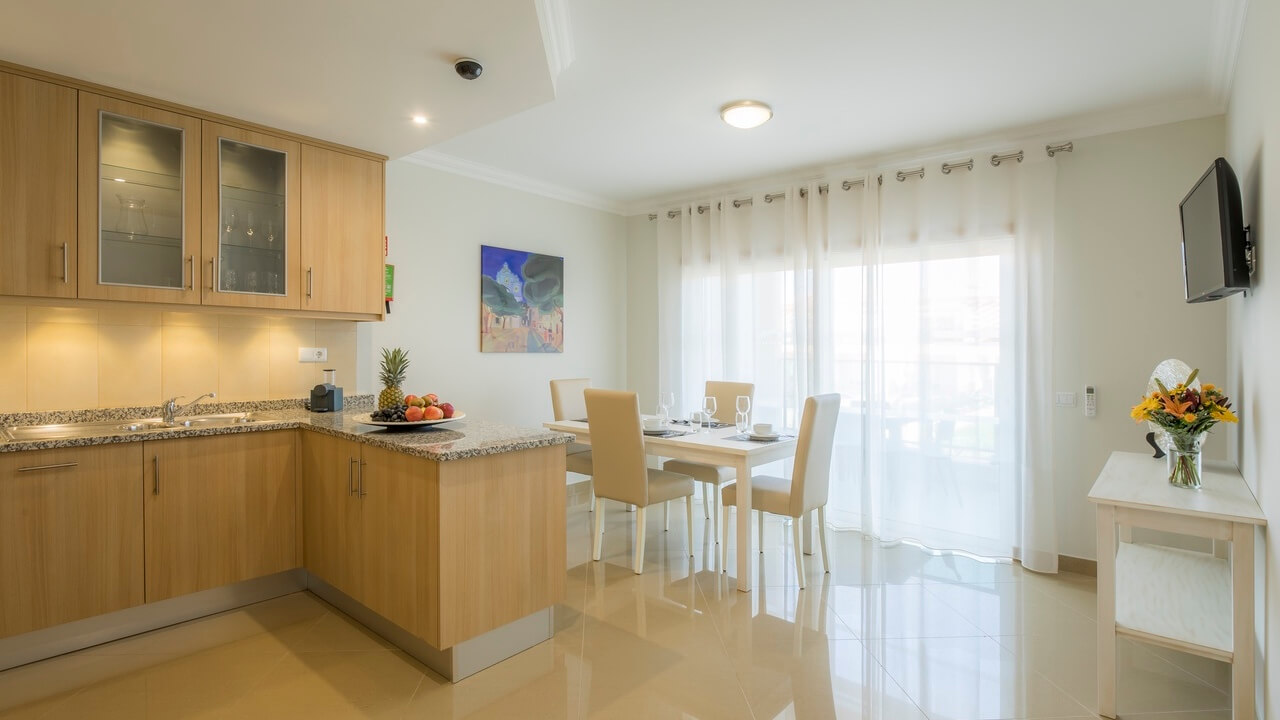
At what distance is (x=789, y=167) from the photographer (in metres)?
4.38

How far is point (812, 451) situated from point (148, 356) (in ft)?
11.0

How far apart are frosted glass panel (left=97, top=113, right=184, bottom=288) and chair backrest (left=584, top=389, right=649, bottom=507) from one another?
2.11 m

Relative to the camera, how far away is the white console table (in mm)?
1800

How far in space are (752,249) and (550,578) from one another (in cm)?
311

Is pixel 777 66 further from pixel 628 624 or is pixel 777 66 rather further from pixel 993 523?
pixel 993 523

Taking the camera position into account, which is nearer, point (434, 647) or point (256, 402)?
point (434, 647)

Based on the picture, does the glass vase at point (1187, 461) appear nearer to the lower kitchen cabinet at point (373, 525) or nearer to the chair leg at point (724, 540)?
the chair leg at point (724, 540)

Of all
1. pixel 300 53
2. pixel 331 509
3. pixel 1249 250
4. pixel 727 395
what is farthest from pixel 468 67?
pixel 1249 250

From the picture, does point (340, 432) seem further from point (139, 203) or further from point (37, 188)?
point (37, 188)

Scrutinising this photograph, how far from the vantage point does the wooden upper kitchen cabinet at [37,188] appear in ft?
7.69

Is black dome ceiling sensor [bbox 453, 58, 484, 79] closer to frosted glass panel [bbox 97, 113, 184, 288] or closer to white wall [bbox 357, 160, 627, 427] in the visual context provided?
frosted glass panel [bbox 97, 113, 184, 288]

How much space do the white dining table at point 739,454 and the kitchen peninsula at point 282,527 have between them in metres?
0.97

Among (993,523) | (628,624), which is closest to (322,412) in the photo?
(628,624)

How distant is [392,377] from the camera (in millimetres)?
3416
